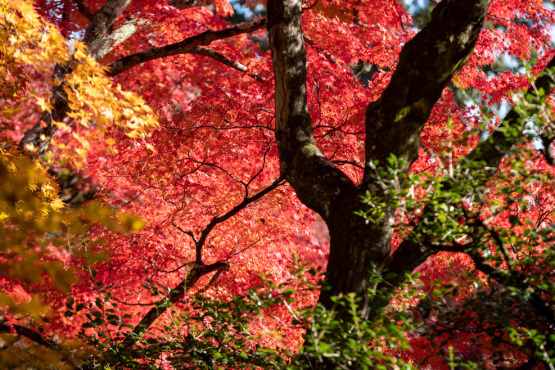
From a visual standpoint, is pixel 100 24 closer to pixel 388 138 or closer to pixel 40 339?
pixel 40 339

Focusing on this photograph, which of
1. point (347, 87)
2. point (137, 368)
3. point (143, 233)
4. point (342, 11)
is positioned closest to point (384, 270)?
point (137, 368)

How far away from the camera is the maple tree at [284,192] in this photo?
263 centimetres

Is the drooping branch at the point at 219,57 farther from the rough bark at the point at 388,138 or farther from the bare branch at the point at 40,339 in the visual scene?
the bare branch at the point at 40,339

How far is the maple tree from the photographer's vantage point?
2.63 m

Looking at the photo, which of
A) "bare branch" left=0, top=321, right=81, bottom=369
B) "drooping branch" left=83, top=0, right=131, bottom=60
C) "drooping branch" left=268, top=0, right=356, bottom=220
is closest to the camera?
"drooping branch" left=268, top=0, right=356, bottom=220

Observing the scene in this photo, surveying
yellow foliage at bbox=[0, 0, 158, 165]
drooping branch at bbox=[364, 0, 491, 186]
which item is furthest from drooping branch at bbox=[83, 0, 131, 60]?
drooping branch at bbox=[364, 0, 491, 186]

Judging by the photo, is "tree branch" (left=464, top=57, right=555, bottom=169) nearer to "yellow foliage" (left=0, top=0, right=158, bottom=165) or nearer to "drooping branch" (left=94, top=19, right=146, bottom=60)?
"yellow foliage" (left=0, top=0, right=158, bottom=165)

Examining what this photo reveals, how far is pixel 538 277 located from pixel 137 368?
291cm

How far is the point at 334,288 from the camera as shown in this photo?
3041 millimetres

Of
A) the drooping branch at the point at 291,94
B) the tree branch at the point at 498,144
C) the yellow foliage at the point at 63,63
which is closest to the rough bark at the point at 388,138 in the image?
the drooping branch at the point at 291,94

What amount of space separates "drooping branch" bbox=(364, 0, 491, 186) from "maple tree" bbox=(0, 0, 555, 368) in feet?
0.04

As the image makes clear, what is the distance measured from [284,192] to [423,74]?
3131mm

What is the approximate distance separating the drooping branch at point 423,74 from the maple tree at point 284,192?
1 centimetres

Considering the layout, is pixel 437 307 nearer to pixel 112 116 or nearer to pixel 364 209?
pixel 364 209
